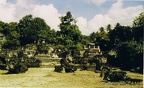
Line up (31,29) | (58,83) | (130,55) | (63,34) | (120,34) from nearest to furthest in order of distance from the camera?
(58,83) < (130,55) < (120,34) < (63,34) < (31,29)

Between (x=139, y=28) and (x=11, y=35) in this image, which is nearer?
(x=139, y=28)

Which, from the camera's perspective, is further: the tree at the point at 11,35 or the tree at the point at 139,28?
the tree at the point at 11,35

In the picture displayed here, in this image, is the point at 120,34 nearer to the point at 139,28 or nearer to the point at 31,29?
the point at 139,28

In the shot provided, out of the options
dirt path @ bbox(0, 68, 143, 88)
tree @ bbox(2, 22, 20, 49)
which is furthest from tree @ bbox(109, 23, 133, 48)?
dirt path @ bbox(0, 68, 143, 88)

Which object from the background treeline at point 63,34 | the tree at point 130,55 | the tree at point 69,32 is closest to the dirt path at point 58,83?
the tree at point 130,55

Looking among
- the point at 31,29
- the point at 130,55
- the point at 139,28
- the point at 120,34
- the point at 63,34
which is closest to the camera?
the point at 130,55

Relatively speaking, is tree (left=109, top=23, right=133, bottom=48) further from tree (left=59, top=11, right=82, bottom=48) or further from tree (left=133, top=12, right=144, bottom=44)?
tree (left=59, top=11, right=82, bottom=48)

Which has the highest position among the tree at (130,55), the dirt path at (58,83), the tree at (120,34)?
the tree at (120,34)

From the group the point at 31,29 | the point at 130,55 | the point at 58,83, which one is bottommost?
the point at 58,83

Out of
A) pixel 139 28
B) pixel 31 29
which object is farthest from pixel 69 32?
pixel 139 28

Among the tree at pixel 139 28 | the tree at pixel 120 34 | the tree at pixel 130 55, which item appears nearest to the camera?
the tree at pixel 130 55

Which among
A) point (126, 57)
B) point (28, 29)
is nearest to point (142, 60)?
point (126, 57)

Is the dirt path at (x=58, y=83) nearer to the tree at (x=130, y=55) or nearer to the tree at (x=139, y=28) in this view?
the tree at (x=130, y=55)

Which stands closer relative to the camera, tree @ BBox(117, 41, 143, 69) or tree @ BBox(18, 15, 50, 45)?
tree @ BBox(117, 41, 143, 69)
